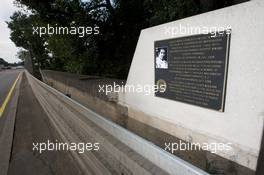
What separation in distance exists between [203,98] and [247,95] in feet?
2.37

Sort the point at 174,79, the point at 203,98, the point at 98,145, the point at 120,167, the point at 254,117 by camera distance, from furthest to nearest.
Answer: the point at 174,79 → the point at 203,98 → the point at 98,145 → the point at 254,117 → the point at 120,167

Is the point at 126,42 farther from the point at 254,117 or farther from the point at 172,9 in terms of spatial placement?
the point at 254,117

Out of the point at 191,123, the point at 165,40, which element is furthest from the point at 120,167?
the point at 165,40

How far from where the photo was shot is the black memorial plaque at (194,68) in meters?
3.00

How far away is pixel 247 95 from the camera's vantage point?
2678mm
